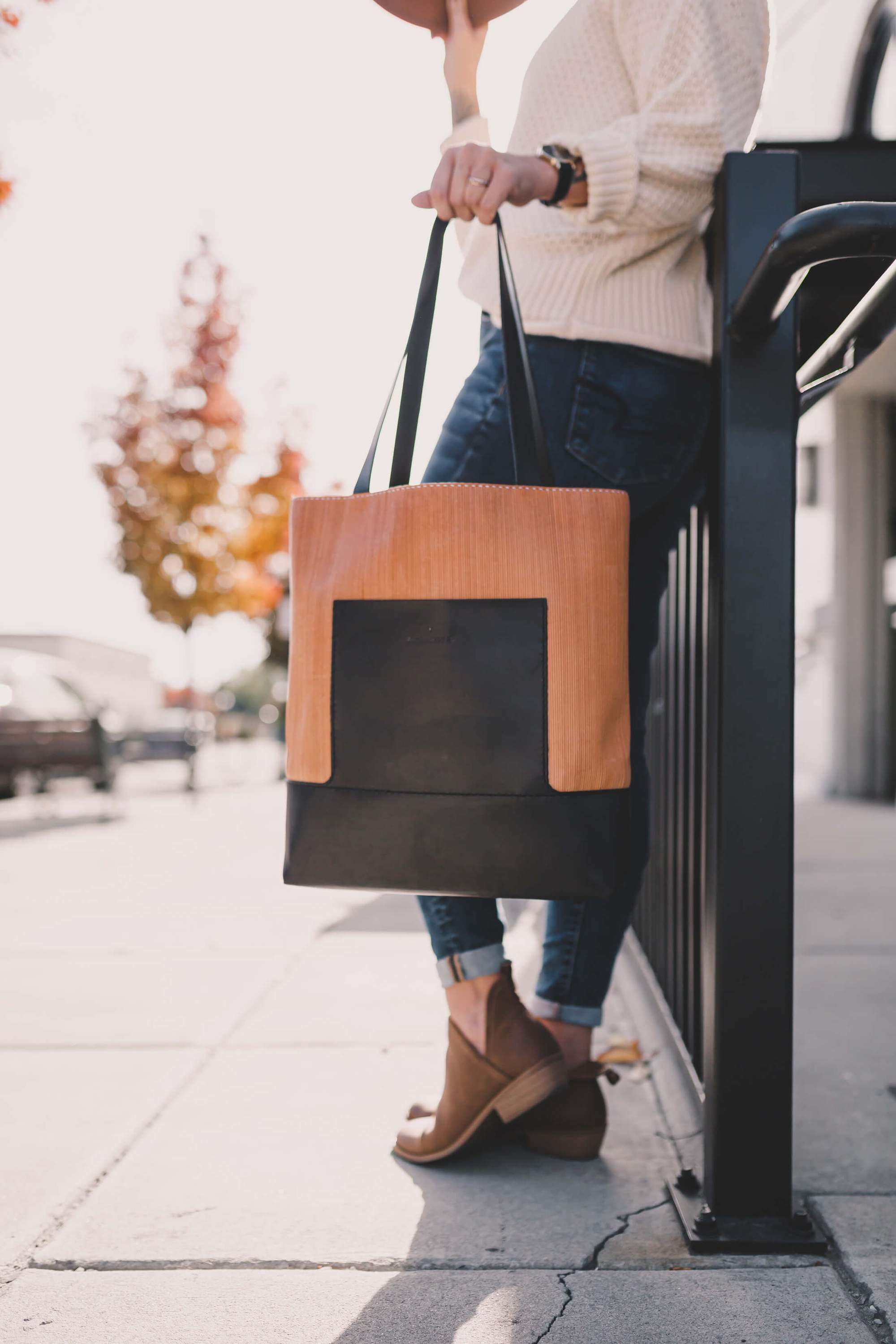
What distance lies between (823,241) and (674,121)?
0.39 m

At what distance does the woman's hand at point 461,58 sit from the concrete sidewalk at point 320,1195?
1.66m

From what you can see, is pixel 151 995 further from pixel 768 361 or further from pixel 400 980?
pixel 768 361

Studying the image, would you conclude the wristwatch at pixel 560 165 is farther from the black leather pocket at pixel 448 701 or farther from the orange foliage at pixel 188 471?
the orange foliage at pixel 188 471

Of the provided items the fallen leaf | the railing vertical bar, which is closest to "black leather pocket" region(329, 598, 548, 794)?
the railing vertical bar

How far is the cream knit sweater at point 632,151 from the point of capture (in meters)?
1.44

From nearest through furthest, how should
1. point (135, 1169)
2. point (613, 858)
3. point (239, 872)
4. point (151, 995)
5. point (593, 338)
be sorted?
point (613, 858), point (593, 338), point (135, 1169), point (151, 995), point (239, 872)

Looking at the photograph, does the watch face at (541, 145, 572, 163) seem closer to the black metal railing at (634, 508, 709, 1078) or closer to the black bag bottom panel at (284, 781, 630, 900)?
the black metal railing at (634, 508, 709, 1078)

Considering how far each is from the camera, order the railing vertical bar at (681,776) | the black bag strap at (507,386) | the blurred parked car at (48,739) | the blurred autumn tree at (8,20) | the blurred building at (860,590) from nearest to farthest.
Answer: the black bag strap at (507,386) → the railing vertical bar at (681,776) → the blurred autumn tree at (8,20) → the blurred parked car at (48,739) → the blurred building at (860,590)

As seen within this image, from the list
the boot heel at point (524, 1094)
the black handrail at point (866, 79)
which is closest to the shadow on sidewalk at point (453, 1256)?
the boot heel at point (524, 1094)

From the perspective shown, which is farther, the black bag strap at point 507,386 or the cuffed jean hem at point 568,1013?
the cuffed jean hem at point 568,1013

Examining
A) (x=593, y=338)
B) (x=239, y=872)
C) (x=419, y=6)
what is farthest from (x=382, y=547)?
(x=239, y=872)

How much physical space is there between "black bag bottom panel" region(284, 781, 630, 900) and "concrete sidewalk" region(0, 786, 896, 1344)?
475 mm

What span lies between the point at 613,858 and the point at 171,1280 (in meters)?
0.75

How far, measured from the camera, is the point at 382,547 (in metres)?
1.35
